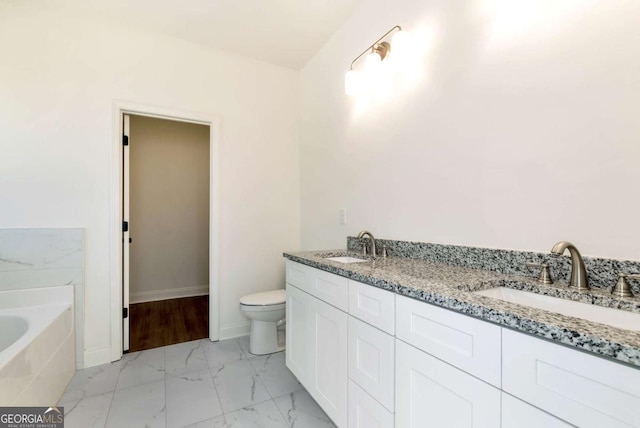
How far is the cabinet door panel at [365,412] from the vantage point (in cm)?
107

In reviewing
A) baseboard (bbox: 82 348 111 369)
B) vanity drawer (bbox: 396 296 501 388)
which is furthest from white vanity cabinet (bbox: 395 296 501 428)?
baseboard (bbox: 82 348 111 369)

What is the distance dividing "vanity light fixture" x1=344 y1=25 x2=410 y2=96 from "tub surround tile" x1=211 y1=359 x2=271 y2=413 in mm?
2113

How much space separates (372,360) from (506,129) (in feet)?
3.65

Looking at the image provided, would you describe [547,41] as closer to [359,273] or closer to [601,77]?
[601,77]

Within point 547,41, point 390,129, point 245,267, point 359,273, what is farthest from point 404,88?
point 245,267

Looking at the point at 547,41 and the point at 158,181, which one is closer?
the point at 547,41

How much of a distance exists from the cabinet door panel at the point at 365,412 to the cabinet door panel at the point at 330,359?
5 centimetres

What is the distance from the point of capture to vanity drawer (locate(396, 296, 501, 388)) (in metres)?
0.73

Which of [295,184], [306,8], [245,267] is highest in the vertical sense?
[306,8]

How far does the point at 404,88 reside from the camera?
171 cm

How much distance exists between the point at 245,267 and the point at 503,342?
233 cm

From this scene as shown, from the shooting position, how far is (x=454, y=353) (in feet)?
2.70

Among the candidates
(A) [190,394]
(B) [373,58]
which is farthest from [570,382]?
(A) [190,394]

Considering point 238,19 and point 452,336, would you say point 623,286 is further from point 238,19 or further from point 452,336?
point 238,19
